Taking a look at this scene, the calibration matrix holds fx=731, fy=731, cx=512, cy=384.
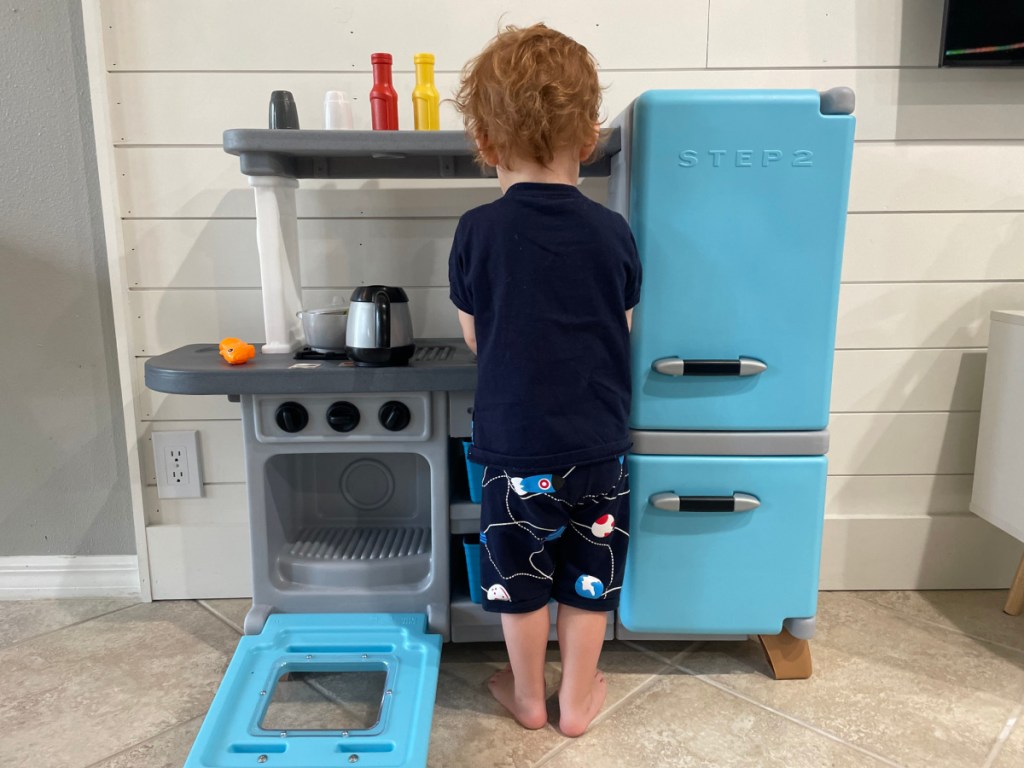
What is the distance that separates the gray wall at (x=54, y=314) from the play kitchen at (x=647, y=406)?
37 centimetres

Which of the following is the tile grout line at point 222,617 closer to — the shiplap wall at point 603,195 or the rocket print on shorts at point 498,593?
the shiplap wall at point 603,195

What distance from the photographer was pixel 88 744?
1175mm

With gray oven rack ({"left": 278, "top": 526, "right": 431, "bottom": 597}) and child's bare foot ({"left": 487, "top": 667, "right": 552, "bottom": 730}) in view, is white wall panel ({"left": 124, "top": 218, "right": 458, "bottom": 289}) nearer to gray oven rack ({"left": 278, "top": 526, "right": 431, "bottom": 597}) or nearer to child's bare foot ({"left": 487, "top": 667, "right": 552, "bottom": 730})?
gray oven rack ({"left": 278, "top": 526, "right": 431, "bottom": 597})

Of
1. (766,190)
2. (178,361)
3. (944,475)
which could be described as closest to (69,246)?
(178,361)

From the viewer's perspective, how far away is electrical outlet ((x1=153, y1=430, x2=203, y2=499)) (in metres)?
1.60

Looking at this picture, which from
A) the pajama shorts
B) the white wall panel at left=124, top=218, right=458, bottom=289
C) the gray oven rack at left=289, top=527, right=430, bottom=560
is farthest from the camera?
the white wall panel at left=124, top=218, right=458, bottom=289

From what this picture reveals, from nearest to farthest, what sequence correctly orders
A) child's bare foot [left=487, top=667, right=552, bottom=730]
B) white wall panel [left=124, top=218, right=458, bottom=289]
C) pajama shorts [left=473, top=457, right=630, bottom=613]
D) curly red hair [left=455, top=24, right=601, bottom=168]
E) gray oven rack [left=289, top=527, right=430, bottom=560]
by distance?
curly red hair [left=455, top=24, right=601, bottom=168]
pajama shorts [left=473, top=457, right=630, bottom=613]
child's bare foot [left=487, top=667, right=552, bottom=730]
gray oven rack [left=289, top=527, right=430, bottom=560]
white wall panel [left=124, top=218, right=458, bottom=289]

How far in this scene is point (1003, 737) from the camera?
3.92 ft

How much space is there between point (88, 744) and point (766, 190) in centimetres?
139

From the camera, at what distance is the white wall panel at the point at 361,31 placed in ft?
4.77

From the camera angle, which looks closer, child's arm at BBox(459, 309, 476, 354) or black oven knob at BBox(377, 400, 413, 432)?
child's arm at BBox(459, 309, 476, 354)

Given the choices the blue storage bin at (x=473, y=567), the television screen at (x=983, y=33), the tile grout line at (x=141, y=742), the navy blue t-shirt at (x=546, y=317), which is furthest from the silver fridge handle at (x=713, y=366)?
the tile grout line at (x=141, y=742)

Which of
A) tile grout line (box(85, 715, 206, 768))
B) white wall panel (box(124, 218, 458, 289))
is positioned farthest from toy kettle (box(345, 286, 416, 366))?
tile grout line (box(85, 715, 206, 768))

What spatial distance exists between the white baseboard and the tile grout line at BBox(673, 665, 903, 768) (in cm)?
123
